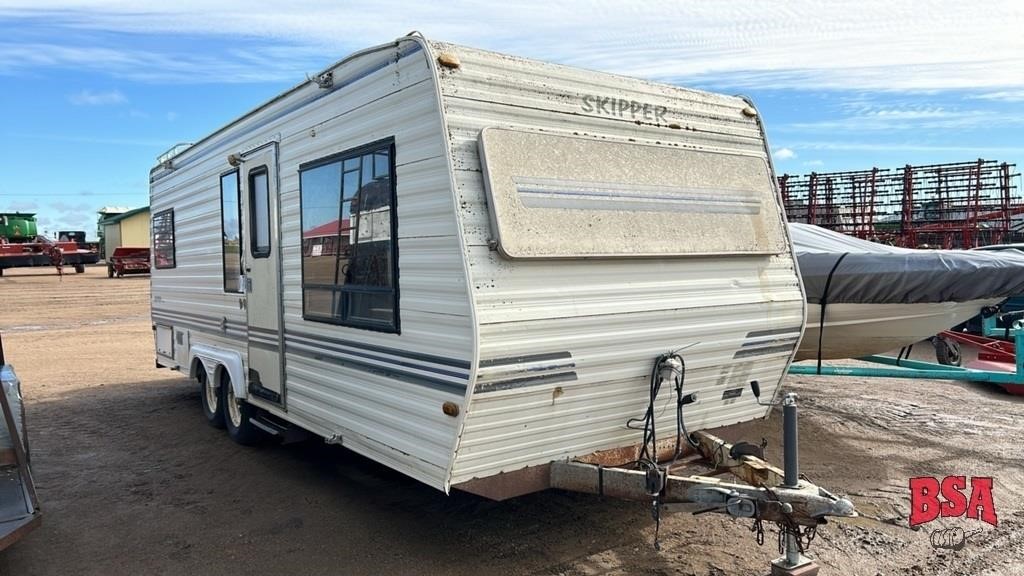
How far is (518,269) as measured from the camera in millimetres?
3859

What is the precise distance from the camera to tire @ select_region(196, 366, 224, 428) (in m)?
7.41

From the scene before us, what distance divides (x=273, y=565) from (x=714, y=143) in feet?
12.1

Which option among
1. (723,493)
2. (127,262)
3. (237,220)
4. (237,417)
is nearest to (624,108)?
(723,493)

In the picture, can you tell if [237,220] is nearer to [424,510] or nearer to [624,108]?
[424,510]

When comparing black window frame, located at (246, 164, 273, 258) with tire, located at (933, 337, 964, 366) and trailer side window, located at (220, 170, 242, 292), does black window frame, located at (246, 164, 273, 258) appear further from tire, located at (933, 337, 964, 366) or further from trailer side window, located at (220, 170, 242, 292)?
tire, located at (933, 337, 964, 366)

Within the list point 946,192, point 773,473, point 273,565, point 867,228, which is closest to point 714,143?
point 773,473

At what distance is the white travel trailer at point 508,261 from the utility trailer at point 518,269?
0.04 feet

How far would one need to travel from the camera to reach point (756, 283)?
16.1 feet

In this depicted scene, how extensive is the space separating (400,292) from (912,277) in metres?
4.38

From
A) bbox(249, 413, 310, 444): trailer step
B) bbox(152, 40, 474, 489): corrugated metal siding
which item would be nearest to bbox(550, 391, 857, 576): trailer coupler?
bbox(152, 40, 474, 489): corrugated metal siding

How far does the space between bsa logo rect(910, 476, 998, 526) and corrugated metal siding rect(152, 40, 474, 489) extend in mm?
3153

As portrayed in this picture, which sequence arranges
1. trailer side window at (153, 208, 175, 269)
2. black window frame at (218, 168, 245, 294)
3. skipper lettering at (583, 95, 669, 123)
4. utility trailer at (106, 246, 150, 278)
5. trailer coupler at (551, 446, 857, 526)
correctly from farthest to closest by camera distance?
utility trailer at (106, 246, 150, 278)
trailer side window at (153, 208, 175, 269)
black window frame at (218, 168, 245, 294)
skipper lettering at (583, 95, 669, 123)
trailer coupler at (551, 446, 857, 526)

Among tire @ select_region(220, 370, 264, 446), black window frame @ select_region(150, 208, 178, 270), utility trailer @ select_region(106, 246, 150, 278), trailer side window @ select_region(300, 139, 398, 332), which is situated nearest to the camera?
trailer side window @ select_region(300, 139, 398, 332)

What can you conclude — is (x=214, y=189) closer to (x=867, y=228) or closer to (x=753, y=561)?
(x=753, y=561)
